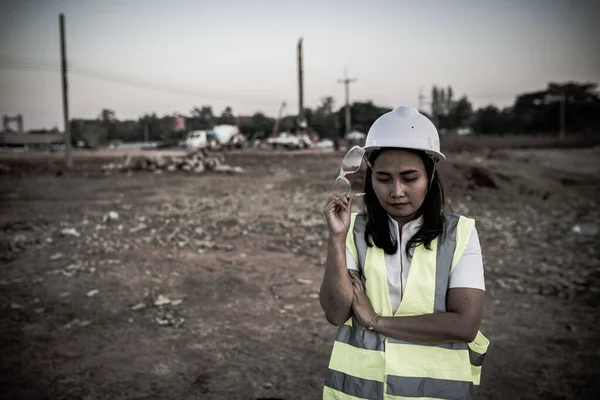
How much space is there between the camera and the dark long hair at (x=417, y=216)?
1.56 metres

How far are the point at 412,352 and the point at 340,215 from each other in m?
0.49

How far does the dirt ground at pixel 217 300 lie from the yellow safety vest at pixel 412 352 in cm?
150

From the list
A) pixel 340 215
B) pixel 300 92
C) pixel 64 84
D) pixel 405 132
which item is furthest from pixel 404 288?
pixel 300 92

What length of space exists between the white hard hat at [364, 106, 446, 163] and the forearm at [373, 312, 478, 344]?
530 millimetres

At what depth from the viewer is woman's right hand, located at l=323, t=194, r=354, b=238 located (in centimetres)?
150

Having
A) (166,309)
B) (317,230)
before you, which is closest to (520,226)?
(317,230)

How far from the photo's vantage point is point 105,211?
28.7 ft

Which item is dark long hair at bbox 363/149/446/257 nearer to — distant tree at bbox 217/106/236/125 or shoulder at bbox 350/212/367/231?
shoulder at bbox 350/212/367/231

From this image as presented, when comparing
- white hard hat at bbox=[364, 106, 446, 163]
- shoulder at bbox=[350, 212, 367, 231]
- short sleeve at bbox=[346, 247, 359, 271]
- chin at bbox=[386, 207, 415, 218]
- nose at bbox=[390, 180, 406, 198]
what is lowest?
short sleeve at bbox=[346, 247, 359, 271]

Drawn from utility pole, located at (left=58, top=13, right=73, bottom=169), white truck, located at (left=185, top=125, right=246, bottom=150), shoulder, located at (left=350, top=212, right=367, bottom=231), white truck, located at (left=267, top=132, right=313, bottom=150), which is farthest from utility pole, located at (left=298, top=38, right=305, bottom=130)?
shoulder, located at (left=350, top=212, right=367, bottom=231)

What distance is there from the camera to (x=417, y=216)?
1.64 metres

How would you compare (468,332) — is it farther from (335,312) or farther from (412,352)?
(335,312)

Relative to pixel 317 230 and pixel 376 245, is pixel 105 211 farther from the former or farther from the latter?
pixel 376 245

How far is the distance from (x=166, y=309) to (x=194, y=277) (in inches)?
33.5
